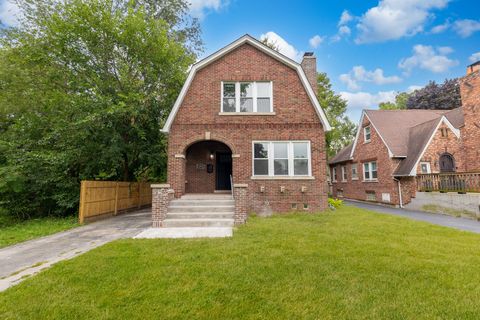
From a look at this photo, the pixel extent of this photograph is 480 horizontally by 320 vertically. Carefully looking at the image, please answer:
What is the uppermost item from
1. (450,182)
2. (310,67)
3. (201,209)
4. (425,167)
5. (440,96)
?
(440,96)

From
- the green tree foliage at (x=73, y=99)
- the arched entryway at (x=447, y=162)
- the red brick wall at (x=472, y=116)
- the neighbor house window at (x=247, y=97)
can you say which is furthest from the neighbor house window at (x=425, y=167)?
the green tree foliage at (x=73, y=99)

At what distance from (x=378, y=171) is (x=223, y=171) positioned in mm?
11208

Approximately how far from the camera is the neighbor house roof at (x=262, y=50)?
10.1 meters

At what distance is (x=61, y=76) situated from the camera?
37.9 feet

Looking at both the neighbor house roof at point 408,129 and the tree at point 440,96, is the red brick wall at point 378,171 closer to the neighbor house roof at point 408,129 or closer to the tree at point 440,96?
the neighbor house roof at point 408,129

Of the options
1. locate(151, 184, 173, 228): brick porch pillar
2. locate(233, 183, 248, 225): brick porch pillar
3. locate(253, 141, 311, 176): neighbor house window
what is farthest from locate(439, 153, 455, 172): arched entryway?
locate(151, 184, 173, 228): brick porch pillar

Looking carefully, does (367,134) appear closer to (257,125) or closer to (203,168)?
(257,125)

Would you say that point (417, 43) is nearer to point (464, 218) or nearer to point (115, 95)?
point (464, 218)

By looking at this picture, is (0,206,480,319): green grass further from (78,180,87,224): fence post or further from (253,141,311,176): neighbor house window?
(253,141,311,176): neighbor house window

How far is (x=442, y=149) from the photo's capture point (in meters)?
13.6

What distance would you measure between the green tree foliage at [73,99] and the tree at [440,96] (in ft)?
102

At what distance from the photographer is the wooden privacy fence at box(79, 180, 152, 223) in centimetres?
909

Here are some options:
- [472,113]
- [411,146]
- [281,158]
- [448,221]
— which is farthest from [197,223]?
[472,113]

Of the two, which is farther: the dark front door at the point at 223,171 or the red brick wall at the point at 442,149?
the red brick wall at the point at 442,149
